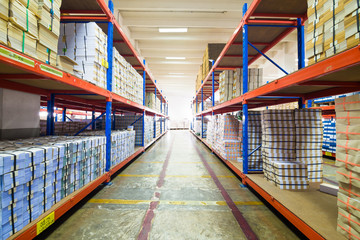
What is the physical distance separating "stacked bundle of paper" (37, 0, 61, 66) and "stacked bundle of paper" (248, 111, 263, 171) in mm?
3783

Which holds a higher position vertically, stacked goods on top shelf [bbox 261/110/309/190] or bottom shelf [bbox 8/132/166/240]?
stacked goods on top shelf [bbox 261/110/309/190]

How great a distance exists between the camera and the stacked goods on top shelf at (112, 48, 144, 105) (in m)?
3.73

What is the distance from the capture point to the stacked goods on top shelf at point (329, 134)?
5473mm

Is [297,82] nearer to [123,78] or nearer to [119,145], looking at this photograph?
[119,145]

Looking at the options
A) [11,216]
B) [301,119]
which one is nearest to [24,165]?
[11,216]

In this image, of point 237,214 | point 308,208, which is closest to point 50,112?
point 237,214

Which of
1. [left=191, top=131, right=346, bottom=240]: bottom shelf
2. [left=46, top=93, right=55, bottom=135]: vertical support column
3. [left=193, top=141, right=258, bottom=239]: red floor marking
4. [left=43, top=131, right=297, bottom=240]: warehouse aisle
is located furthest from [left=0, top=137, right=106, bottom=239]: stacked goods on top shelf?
[left=191, top=131, right=346, bottom=240]: bottom shelf

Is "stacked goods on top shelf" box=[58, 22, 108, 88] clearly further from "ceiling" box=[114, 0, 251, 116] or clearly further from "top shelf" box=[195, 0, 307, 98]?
"ceiling" box=[114, 0, 251, 116]

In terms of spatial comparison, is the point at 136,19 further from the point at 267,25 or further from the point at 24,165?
the point at 24,165

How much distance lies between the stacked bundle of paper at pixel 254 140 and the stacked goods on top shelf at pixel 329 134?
3.95 metres

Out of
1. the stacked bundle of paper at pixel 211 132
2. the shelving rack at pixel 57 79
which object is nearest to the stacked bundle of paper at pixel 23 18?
the shelving rack at pixel 57 79

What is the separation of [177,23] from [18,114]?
23.3ft

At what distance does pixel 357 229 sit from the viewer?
1338mm

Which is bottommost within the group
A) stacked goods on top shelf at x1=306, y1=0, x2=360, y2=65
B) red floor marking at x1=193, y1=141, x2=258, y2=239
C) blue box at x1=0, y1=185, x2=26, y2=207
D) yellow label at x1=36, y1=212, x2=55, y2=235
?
red floor marking at x1=193, y1=141, x2=258, y2=239
